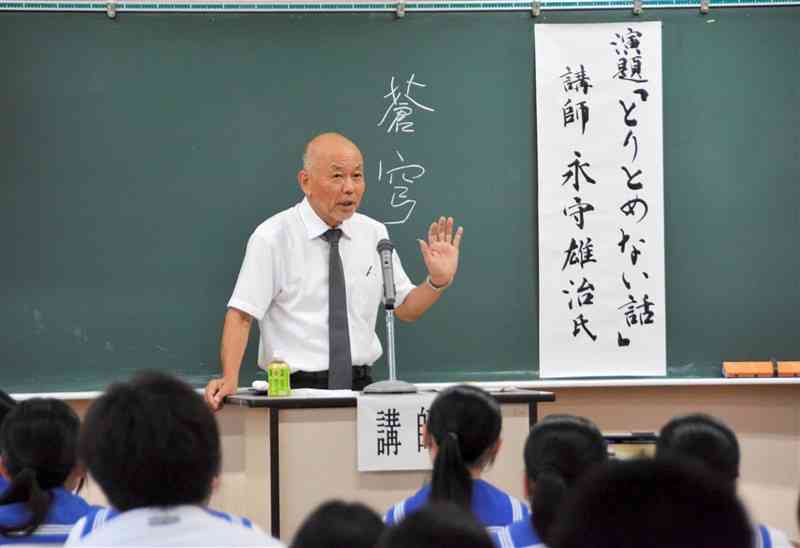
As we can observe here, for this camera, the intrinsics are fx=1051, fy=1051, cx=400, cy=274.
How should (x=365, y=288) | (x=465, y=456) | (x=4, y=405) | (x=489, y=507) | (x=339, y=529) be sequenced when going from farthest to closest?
(x=365, y=288), (x=4, y=405), (x=465, y=456), (x=489, y=507), (x=339, y=529)

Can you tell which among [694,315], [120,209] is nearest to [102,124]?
[120,209]

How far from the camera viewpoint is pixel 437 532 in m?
1.03

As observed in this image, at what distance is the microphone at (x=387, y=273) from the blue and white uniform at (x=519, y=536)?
146cm

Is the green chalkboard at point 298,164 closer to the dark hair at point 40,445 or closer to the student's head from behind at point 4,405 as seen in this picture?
the student's head from behind at point 4,405

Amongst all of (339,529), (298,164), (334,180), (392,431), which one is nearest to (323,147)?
(334,180)

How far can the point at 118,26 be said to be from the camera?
4.47 meters

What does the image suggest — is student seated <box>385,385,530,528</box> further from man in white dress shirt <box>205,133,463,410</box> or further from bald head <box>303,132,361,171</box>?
bald head <box>303,132,361,171</box>

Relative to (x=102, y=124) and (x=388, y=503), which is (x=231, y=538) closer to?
(x=388, y=503)

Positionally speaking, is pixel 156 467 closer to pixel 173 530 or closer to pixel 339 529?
pixel 173 530

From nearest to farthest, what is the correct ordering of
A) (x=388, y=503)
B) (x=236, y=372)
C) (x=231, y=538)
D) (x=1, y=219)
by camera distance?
(x=231, y=538) → (x=388, y=503) → (x=236, y=372) → (x=1, y=219)

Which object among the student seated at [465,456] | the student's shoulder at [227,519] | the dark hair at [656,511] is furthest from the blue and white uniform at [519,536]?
the dark hair at [656,511]

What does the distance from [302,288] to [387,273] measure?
68 centimetres

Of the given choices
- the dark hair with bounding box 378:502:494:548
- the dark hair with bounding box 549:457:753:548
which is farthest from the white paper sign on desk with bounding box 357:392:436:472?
the dark hair with bounding box 549:457:753:548

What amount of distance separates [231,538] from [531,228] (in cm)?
334
